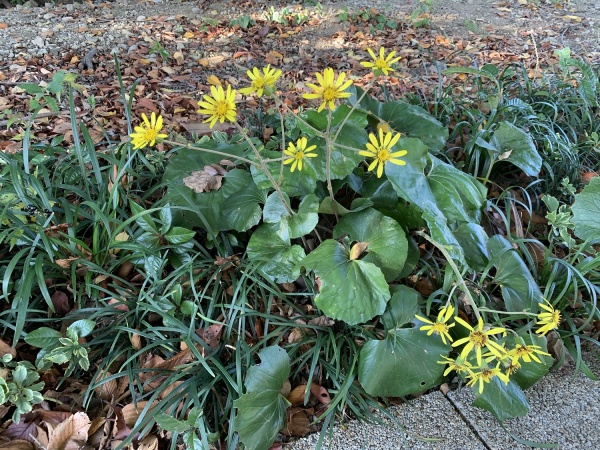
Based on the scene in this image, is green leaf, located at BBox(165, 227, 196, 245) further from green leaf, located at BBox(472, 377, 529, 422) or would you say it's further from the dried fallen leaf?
green leaf, located at BBox(472, 377, 529, 422)

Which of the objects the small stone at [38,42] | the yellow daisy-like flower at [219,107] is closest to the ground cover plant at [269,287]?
the yellow daisy-like flower at [219,107]

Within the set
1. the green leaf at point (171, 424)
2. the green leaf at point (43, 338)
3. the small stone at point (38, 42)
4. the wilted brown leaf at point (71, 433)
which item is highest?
the small stone at point (38, 42)

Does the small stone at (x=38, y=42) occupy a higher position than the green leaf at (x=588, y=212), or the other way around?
the small stone at (x=38, y=42)

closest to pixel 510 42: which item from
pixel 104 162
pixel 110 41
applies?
→ pixel 110 41

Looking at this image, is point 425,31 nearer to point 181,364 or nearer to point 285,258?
point 285,258

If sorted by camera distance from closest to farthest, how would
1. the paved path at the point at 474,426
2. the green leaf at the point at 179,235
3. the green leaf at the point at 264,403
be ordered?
the green leaf at the point at 264,403 < the paved path at the point at 474,426 < the green leaf at the point at 179,235

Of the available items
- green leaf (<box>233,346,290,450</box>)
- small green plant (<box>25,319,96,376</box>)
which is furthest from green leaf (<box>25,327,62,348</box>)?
green leaf (<box>233,346,290,450</box>)

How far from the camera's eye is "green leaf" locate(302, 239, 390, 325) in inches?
63.9

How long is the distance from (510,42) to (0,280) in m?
4.49

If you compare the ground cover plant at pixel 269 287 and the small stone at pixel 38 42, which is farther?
the small stone at pixel 38 42

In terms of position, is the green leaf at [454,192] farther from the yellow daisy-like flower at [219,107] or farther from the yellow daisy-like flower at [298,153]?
the yellow daisy-like flower at [219,107]

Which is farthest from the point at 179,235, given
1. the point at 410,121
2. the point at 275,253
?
the point at 410,121

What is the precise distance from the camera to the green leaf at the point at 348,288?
63.9 inches

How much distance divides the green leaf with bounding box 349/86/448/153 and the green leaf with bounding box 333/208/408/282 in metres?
0.57
